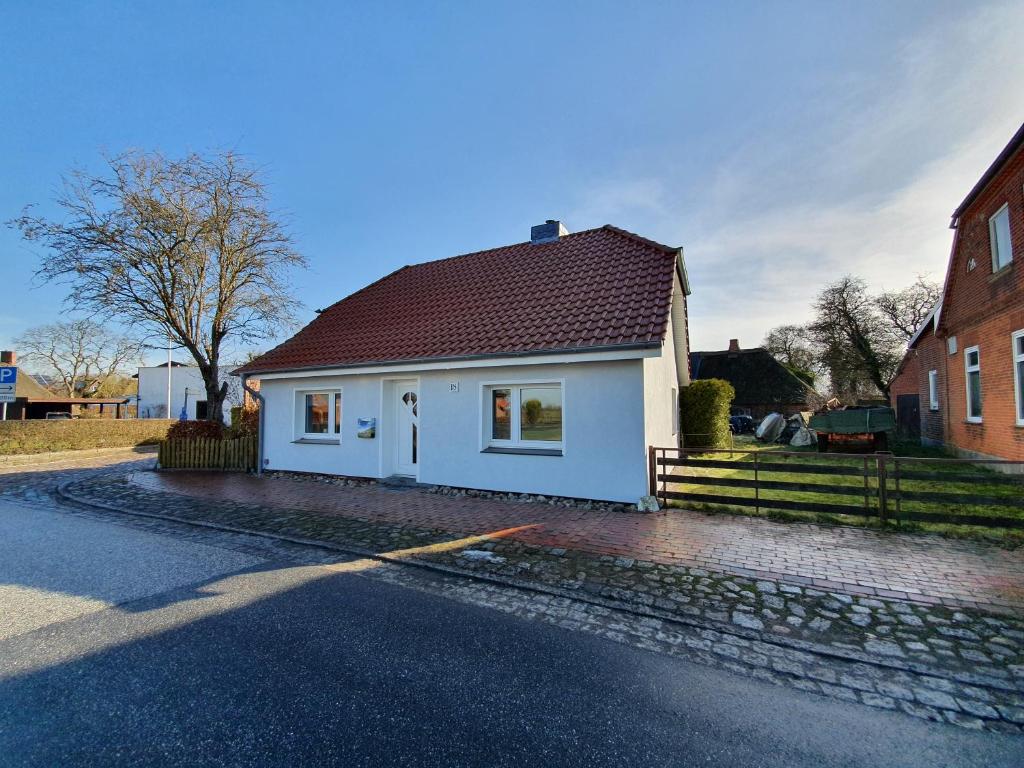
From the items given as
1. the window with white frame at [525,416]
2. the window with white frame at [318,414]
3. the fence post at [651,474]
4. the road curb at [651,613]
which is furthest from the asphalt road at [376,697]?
the window with white frame at [318,414]

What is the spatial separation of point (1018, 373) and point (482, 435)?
440 inches

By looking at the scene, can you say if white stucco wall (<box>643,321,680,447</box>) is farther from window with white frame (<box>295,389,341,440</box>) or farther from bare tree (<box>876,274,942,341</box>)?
bare tree (<box>876,274,942,341</box>)

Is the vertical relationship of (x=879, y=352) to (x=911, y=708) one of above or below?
above

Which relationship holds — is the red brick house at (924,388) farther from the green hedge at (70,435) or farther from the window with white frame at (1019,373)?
the green hedge at (70,435)

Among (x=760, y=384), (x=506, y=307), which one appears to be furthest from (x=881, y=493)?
(x=760, y=384)

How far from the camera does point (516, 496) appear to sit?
29.0ft

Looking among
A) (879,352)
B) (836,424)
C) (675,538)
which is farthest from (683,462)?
(879,352)

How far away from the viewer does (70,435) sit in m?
20.7

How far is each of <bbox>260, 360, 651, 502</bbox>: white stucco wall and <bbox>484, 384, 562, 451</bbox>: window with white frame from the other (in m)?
0.22

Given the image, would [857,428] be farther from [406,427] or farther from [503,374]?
[406,427]

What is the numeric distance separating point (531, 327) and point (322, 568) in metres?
5.58

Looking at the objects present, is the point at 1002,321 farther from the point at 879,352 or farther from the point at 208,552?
the point at 879,352

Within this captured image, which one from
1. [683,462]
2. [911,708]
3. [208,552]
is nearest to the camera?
[911,708]

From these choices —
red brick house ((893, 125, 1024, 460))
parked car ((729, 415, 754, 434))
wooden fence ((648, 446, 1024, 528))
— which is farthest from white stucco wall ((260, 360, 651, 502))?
parked car ((729, 415, 754, 434))
